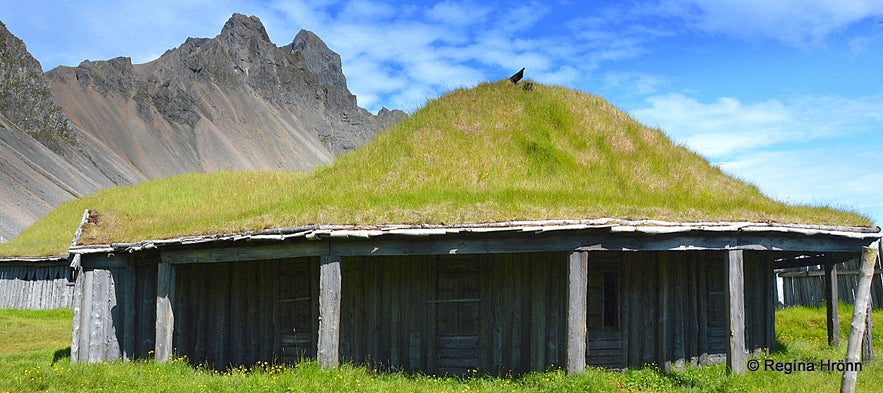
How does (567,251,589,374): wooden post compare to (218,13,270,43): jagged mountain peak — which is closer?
(567,251,589,374): wooden post

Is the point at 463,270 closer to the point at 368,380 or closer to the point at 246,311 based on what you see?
the point at 368,380

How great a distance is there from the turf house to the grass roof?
88 millimetres

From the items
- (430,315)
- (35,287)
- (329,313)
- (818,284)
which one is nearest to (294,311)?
(329,313)

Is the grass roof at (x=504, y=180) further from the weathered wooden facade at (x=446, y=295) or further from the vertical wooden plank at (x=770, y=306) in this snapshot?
the vertical wooden plank at (x=770, y=306)

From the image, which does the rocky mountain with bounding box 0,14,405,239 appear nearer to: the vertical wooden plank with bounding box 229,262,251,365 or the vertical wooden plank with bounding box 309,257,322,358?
the vertical wooden plank with bounding box 229,262,251,365

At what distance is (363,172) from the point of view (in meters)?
17.7

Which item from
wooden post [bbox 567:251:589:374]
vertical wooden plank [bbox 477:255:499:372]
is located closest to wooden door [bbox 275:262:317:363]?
vertical wooden plank [bbox 477:255:499:372]

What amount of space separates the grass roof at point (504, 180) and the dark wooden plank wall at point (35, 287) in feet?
43.2

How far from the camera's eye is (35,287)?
30547 millimetres

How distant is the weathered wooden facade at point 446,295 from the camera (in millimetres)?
12773

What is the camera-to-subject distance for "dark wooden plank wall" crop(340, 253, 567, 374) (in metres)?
13.8

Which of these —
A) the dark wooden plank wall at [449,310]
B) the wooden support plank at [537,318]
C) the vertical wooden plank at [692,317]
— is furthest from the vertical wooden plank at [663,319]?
the wooden support plank at [537,318]

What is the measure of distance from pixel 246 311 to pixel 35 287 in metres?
19.9

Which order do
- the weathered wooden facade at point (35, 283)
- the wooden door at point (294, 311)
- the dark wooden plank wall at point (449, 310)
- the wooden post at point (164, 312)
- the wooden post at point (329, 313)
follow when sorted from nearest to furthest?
the wooden post at point (329, 313) < the dark wooden plank wall at point (449, 310) < the wooden post at point (164, 312) < the wooden door at point (294, 311) < the weathered wooden facade at point (35, 283)
